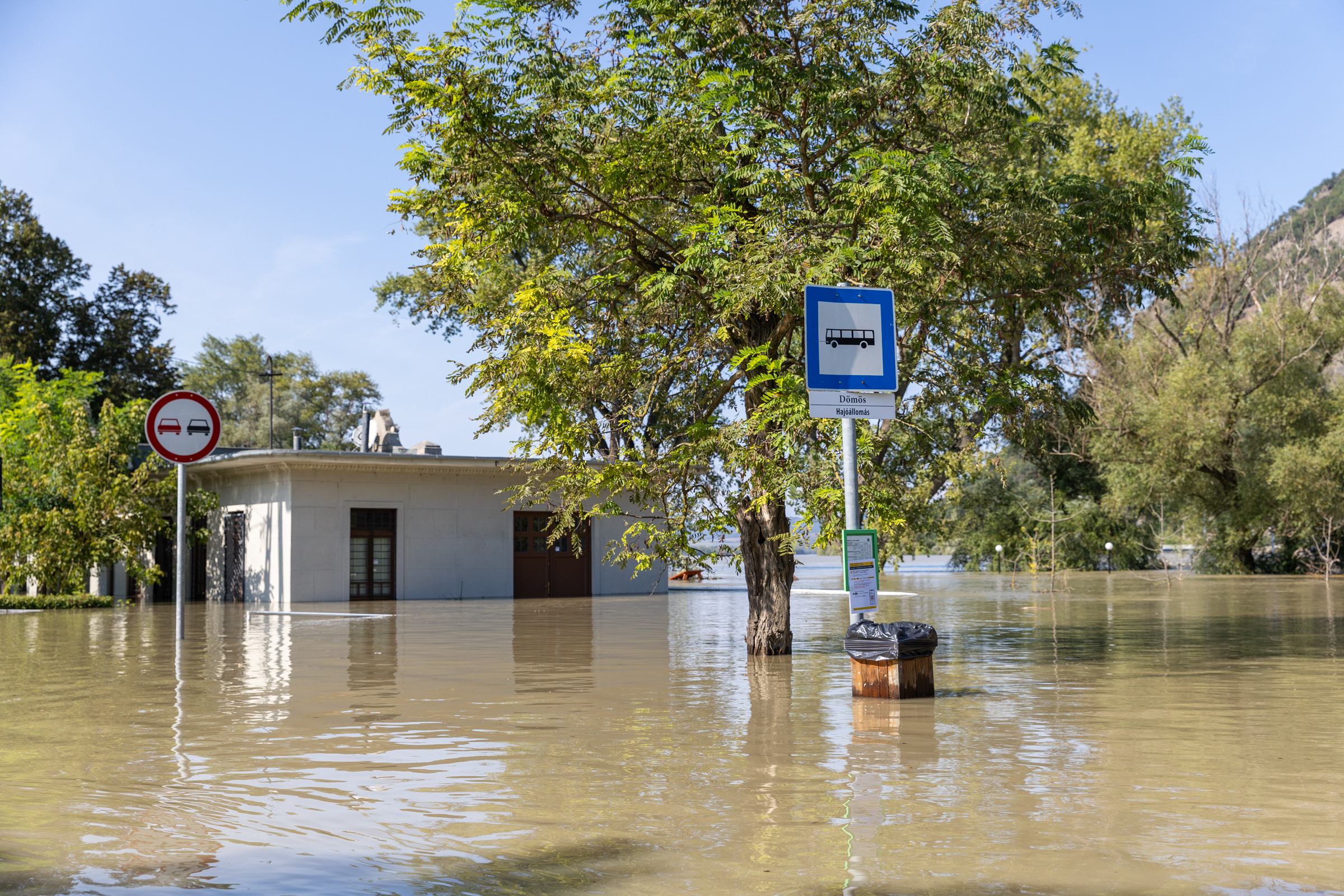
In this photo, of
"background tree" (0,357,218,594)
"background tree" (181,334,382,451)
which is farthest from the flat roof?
"background tree" (181,334,382,451)

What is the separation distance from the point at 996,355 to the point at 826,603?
1292 cm

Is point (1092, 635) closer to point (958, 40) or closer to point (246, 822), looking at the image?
point (958, 40)

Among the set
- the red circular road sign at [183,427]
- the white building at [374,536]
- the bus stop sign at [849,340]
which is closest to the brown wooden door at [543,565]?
the white building at [374,536]

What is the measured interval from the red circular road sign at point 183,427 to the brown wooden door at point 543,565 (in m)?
19.8

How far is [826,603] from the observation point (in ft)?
87.0

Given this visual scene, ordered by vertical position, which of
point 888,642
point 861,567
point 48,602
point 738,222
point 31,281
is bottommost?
point 48,602

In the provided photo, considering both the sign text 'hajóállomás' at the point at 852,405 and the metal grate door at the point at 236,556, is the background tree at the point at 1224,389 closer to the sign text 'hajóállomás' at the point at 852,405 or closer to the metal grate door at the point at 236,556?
the metal grate door at the point at 236,556

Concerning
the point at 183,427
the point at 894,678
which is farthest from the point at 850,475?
the point at 183,427

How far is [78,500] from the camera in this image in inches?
1128

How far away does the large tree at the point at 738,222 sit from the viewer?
1101cm

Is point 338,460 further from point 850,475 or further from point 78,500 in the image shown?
point 850,475

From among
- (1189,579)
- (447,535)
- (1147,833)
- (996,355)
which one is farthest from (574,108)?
(1189,579)

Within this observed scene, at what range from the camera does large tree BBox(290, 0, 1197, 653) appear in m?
11.0

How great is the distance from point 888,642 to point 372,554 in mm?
23133
